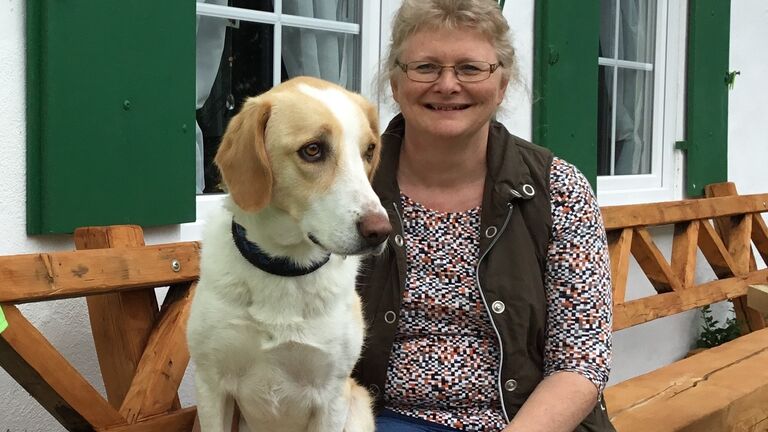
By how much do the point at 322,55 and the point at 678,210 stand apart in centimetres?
185

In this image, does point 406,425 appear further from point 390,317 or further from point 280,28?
point 280,28

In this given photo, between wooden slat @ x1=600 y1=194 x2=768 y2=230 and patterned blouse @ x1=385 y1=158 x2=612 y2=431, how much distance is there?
5.21 ft

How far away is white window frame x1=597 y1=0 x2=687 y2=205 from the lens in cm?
458

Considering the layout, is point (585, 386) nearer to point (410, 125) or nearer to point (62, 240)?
point (410, 125)

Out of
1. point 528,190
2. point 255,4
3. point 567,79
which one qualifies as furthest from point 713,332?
point 528,190

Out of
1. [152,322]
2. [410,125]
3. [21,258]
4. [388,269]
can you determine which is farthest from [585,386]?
[21,258]

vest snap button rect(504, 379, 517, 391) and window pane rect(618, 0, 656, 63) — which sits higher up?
window pane rect(618, 0, 656, 63)

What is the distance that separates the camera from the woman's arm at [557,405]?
182 centimetres

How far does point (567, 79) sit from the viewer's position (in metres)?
3.72

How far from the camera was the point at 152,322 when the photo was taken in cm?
221

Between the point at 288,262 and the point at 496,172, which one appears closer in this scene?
the point at 288,262

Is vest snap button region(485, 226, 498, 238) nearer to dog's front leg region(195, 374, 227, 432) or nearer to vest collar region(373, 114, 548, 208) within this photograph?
vest collar region(373, 114, 548, 208)

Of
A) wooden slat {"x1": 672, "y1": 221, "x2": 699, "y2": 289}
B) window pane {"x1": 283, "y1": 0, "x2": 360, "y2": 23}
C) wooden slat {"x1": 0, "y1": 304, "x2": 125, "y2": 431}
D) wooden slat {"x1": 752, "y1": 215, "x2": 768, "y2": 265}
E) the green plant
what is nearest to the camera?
wooden slat {"x1": 0, "y1": 304, "x2": 125, "y2": 431}

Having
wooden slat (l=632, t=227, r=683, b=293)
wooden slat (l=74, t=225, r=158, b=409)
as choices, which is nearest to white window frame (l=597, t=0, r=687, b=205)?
wooden slat (l=632, t=227, r=683, b=293)
